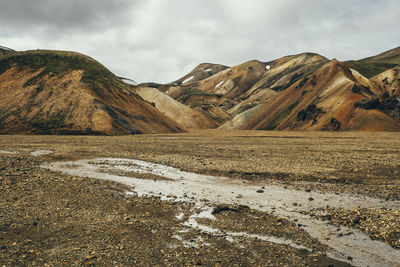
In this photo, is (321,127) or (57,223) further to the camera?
(321,127)

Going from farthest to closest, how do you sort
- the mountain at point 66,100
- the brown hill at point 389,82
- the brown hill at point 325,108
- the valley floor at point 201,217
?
the brown hill at point 389,82, the brown hill at point 325,108, the mountain at point 66,100, the valley floor at point 201,217

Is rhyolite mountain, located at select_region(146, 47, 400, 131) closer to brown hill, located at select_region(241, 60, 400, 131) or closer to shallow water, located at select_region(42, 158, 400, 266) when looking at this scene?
brown hill, located at select_region(241, 60, 400, 131)

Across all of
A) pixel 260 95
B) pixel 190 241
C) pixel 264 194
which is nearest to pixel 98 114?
pixel 264 194

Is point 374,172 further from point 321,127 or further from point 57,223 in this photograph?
point 321,127

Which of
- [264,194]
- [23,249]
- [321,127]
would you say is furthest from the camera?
[321,127]

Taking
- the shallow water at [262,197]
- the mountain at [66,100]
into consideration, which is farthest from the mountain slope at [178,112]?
the shallow water at [262,197]

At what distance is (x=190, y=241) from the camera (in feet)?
25.8

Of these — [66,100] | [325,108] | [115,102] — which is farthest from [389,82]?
[66,100]

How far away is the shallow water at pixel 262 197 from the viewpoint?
743 cm

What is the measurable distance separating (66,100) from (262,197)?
5591 cm

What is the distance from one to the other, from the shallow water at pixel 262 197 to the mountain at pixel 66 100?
119 ft

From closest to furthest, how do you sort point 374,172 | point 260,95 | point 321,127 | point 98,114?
point 374,172
point 98,114
point 321,127
point 260,95

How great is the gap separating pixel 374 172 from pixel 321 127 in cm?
4868

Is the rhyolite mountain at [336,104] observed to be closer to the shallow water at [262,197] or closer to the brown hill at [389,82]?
the brown hill at [389,82]
